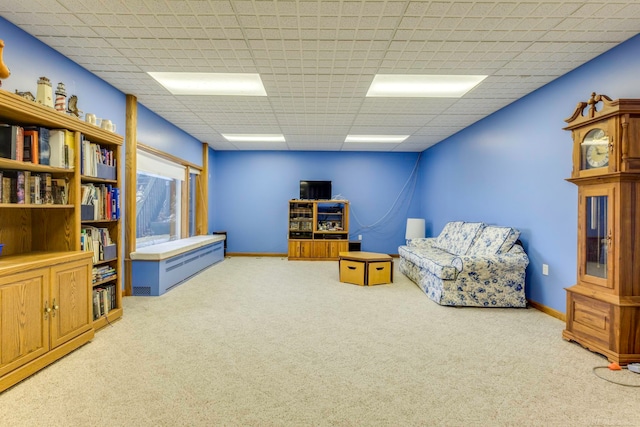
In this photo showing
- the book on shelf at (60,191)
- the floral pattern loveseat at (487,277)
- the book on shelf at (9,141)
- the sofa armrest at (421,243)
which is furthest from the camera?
the sofa armrest at (421,243)

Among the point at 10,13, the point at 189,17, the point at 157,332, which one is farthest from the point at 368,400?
the point at 10,13

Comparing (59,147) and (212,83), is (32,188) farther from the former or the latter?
(212,83)

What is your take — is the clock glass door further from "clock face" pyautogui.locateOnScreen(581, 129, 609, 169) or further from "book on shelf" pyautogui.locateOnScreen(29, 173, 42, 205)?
"book on shelf" pyautogui.locateOnScreen(29, 173, 42, 205)

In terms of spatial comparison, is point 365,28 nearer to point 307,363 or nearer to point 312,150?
point 307,363

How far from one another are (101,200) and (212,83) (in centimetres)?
189

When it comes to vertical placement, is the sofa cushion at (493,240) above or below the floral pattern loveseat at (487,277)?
above

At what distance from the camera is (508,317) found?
3.52 m

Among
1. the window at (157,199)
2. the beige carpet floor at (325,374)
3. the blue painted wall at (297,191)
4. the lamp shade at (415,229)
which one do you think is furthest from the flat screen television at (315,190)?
the beige carpet floor at (325,374)

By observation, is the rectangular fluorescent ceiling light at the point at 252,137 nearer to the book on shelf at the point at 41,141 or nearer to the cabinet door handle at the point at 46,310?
the book on shelf at the point at 41,141

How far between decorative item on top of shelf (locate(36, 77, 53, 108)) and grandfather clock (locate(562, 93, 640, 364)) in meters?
4.51

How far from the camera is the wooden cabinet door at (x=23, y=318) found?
78.7 inches

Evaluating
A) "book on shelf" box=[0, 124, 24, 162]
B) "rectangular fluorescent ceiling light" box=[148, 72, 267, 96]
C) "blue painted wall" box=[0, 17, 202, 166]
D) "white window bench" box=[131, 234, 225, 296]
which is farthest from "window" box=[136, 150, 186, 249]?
"book on shelf" box=[0, 124, 24, 162]

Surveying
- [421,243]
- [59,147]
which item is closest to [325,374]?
[59,147]

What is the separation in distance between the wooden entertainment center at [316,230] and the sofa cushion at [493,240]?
10.8 ft
